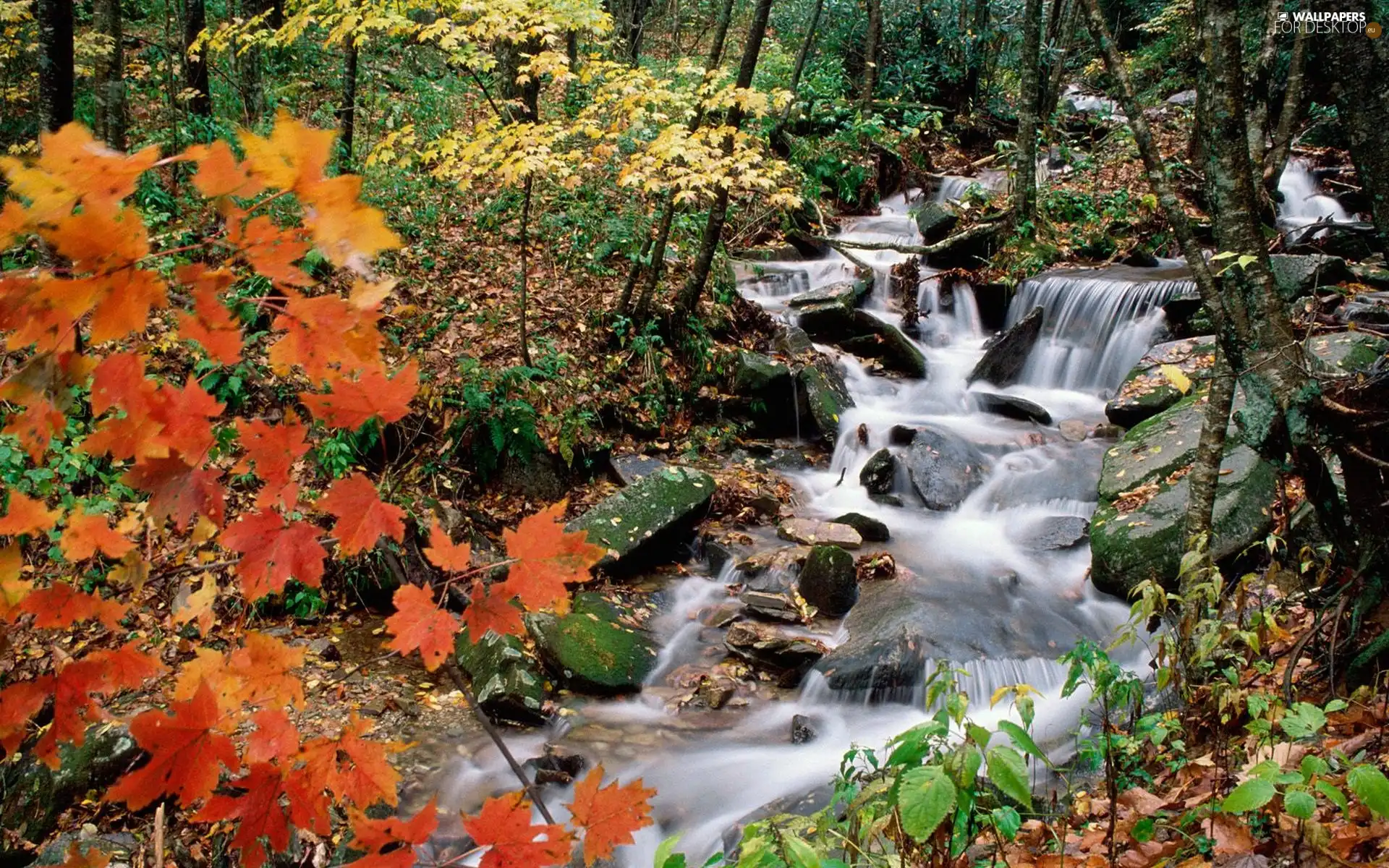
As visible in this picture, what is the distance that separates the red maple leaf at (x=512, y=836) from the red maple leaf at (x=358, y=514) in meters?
0.45

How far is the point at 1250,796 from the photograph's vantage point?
1.68 m

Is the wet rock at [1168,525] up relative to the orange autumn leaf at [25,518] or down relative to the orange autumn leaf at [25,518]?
down

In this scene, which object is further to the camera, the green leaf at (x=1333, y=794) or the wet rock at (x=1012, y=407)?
the wet rock at (x=1012, y=407)

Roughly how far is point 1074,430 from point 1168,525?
3.64m

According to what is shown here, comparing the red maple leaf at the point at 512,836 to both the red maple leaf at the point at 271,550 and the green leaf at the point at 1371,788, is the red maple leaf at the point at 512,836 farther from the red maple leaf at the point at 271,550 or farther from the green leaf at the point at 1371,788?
the green leaf at the point at 1371,788

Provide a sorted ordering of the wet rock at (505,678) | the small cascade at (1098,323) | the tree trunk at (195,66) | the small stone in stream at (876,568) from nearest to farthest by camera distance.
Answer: the wet rock at (505,678)
the small stone in stream at (876,568)
the tree trunk at (195,66)
the small cascade at (1098,323)

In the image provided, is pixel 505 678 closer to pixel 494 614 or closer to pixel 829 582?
pixel 829 582

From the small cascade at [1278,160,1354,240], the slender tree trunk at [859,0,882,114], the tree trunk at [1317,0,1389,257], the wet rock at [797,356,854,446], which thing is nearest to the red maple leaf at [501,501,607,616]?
the tree trunk at [1317,0,1389,257]

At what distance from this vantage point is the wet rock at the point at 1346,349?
6.34 meters

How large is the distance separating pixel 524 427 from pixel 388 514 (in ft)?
19.2

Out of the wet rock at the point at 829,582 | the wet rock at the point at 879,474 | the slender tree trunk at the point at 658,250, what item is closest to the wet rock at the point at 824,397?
the wet rock at the point at 879,474

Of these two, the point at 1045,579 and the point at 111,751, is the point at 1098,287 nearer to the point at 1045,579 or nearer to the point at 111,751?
the point at 1045,579

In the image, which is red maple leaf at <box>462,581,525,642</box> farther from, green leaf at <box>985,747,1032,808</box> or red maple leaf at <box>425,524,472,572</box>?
green leaf at <box>985,747,1032,808</box>

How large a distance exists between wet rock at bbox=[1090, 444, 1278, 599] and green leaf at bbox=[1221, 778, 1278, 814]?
413 cm
